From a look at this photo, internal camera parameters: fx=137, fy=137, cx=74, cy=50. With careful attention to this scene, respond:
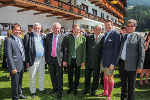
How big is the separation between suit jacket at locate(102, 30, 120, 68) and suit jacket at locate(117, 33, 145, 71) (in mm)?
325

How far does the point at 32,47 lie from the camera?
4.30m

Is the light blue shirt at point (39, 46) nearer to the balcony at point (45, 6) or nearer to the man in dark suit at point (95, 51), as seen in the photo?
the man in dark suit at point (95, 51)

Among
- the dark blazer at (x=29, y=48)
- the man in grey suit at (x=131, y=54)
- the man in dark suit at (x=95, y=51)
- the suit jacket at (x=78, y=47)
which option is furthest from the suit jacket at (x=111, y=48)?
the dark blazer at (x=29, y=48)

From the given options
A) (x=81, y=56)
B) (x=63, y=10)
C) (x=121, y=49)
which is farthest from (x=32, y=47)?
(x=63, y=10)

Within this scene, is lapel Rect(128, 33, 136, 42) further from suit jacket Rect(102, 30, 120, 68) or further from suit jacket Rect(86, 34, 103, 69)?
suit jacket Rect(86, 34, 103, 69)

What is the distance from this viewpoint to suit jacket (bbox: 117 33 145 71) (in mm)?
3572

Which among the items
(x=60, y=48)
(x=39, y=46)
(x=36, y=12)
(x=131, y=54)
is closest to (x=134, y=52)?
(x=131, y=54)

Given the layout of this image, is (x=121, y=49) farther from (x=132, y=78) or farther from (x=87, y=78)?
(x=87, y=78)

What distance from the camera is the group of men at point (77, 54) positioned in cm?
370

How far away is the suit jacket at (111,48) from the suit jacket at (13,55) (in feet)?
8.25

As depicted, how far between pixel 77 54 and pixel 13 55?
191cm

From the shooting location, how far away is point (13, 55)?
12.5ft

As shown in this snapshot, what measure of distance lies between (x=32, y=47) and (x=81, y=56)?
1595mm

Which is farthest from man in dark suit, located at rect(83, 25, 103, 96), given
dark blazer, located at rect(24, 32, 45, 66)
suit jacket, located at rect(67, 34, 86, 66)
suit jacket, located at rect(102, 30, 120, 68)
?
dark blazer, located at rect(24, 32, 45, 66)
